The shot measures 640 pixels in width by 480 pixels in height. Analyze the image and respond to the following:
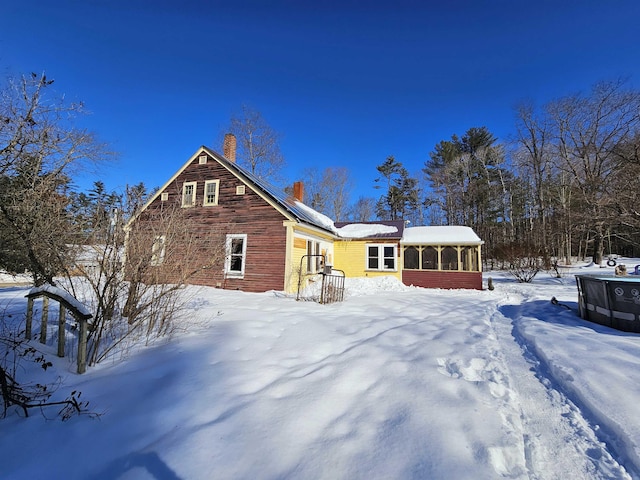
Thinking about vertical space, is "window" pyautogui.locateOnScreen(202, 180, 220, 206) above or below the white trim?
above

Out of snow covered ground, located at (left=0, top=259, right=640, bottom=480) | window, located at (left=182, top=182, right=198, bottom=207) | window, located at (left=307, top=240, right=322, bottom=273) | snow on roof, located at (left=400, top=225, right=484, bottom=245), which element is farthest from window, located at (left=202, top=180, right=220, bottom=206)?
snow on roof, located at (left=400, top=225, right=484, bottom=245)

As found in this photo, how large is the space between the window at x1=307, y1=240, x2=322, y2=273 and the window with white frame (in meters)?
3.52

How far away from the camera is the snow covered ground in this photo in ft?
6.97

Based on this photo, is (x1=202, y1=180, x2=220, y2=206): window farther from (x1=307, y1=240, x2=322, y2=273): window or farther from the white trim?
the white trim

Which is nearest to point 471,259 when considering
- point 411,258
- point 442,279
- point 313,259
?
point 442,279

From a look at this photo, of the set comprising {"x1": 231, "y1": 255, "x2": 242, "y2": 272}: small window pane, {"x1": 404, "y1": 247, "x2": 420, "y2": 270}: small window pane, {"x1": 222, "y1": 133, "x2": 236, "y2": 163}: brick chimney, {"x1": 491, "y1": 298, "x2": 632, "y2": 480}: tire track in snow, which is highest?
{"x1": 222, "y1": 133, "x2": 236, "y2": 163}: brick chimney

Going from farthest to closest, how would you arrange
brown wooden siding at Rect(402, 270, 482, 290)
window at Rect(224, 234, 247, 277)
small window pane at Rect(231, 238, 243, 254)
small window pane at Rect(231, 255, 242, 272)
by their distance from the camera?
brown wooden siding at Rect(402, 270, 482, 290) → small window pane at Rect(231, 238, 243, 254) → small window pane at Rect(231, 255, 242, 272) → window at Rect(224, 234, 247, 277)

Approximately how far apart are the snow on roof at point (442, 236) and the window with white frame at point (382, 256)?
844 millimetres

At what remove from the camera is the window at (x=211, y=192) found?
12656mm

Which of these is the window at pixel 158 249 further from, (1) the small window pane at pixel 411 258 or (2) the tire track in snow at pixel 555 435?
(1) the small window pane at pixel 411 258

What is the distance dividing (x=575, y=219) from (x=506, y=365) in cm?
1584

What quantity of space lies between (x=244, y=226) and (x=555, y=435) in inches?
435

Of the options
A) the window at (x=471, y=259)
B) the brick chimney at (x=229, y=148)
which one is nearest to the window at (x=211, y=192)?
the brick chimney at (x=229, y=148)

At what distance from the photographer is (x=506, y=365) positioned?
4.13 meters
